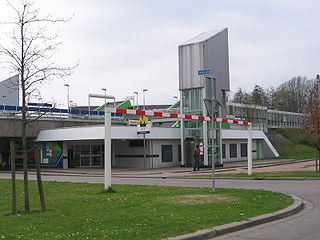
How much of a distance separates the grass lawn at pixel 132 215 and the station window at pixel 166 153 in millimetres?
22054

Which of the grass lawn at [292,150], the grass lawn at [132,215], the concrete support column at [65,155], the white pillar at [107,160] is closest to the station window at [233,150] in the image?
the grass lawn at [292,150]

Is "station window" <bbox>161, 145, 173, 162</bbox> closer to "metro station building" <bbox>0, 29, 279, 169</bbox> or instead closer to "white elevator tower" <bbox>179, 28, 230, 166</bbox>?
"metro station building" <bbox>0, 29, 279, 169</bbox>

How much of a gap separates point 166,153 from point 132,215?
26.6 metres

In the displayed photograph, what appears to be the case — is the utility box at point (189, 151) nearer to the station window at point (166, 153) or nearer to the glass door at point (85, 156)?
the station window at point (166, 153)

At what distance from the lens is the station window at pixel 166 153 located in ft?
116

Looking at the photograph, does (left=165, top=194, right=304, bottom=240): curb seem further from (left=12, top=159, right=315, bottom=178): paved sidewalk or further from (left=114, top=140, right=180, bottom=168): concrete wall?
(left=114, top=140, right=180, bottom=168): concrete wall

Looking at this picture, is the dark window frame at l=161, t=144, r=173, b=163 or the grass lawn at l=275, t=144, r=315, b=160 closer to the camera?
the dark window frame at l=161, t=144, r=173, b=163

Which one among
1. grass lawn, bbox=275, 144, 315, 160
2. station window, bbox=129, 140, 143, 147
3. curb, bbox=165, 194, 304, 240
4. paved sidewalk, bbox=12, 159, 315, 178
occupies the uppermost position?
station window, bbox=129, 140, 143, 147

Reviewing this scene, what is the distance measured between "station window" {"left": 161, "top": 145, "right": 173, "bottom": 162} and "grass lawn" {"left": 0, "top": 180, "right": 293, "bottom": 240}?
22054 millimetres

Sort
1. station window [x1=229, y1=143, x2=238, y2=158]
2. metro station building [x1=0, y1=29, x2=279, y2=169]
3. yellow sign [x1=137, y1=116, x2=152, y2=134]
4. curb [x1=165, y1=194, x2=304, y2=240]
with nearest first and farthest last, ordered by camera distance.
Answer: curb [x1=165, y1=194, x2=304, y2=240] < yellow sign [x1=137, y1=116, x2=152, y2=134] < metro station building [x1=0, y1=29, x2=279, y2=169] < station window [x1=229, y1=143, x2=238, y2=158]

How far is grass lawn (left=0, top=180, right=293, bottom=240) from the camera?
742cm

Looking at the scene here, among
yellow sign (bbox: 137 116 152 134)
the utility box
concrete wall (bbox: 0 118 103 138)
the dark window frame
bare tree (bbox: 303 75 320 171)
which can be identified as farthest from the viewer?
concrete wall (bbox: 0 118 103 138)

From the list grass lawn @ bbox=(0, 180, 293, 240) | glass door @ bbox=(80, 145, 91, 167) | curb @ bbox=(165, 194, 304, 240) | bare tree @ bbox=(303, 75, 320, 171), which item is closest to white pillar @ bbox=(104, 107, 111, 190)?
grass lawn @ bbox=(0, 180, 293, 240)

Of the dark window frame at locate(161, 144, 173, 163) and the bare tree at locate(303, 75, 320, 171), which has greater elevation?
the bare tree at locate(303, 75, 320, 171)
